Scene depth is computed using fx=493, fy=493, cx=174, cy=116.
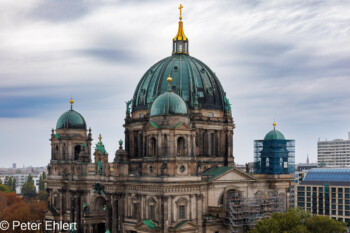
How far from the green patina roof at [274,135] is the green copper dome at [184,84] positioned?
10.0 metres

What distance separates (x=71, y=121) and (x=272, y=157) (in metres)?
41.8

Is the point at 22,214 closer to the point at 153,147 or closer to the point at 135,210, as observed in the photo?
the point at 135,210

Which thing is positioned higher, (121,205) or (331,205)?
(121,205)

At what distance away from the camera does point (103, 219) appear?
93.2 metres

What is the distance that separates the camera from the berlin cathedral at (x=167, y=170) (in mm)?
75375

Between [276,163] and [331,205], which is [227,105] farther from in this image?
[331,205]

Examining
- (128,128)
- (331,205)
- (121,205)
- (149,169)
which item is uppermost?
(128,128)

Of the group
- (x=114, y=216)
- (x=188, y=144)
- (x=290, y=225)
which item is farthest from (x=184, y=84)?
(x=290, y=225)

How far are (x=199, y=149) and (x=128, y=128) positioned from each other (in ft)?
52.0

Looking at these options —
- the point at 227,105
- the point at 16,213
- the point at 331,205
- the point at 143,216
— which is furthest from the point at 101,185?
the point at 331,205

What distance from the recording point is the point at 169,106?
76.4m

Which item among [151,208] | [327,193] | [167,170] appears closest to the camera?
[167,170]

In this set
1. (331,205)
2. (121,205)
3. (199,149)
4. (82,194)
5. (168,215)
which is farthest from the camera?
(331,205)

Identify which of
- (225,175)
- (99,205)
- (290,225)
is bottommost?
(290,225)
